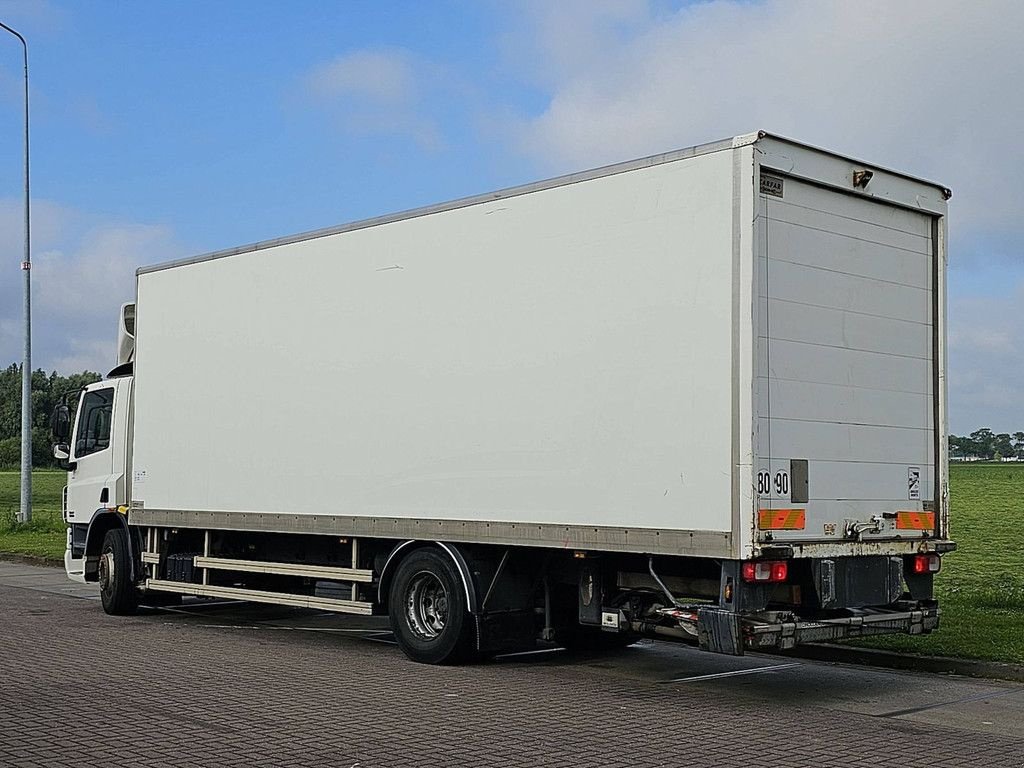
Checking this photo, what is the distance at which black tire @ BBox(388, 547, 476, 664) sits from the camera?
10805 mm

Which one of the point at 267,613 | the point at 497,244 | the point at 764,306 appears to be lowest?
the point at 267,613

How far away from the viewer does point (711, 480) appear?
9.12 metres

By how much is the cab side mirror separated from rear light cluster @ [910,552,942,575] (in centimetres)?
994

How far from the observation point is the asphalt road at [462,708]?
774 cm

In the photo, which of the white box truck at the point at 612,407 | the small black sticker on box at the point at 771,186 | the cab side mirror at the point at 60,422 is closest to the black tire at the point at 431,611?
the white box truck at the point at 612,407

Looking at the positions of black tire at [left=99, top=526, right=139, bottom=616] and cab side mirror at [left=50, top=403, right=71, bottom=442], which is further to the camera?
cab side mirror at [left=50, top=403, right=71, bottom=442]

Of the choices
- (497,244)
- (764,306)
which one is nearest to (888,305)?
(764,306)

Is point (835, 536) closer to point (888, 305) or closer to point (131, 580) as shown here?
point (888, 305)

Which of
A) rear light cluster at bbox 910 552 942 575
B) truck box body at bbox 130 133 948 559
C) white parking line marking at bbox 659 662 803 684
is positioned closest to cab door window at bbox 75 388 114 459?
truck box body at bbox 130 133 948 559

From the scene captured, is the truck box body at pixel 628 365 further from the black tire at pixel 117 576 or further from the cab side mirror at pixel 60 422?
the cab side mirror at pixel 60 422

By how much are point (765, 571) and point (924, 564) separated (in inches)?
74.8

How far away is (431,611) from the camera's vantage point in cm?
1141

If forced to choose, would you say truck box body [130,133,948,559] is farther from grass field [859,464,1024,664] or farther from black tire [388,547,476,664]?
grass field [859,464,1024,664]

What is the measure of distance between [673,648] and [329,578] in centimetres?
323
